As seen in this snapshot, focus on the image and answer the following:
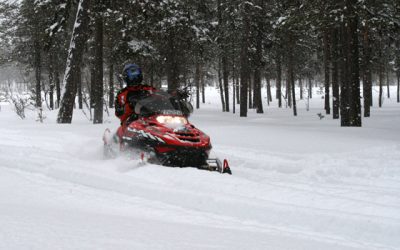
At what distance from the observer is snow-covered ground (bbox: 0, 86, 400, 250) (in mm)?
3539

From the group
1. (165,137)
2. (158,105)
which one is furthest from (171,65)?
(165,137)

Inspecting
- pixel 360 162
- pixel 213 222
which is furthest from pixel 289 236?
pixel 360 162

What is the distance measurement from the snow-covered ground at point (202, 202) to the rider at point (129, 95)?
1005 millimetres

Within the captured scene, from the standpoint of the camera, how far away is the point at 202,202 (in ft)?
17.0

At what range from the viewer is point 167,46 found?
2428cm

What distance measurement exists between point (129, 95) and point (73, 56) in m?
8.26

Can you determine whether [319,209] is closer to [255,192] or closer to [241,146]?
[255,192]

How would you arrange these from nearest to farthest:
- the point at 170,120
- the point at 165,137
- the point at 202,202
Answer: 1. the point at 202,202
2. the point at 165,137
3. the point at 170,120

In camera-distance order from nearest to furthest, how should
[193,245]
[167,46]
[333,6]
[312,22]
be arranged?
1. [193,245]
2. [333,6]
3. [312,22]
4. [167,46]

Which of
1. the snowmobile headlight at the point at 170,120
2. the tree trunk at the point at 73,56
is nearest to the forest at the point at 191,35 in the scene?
the tree trunk at the point at 73,56

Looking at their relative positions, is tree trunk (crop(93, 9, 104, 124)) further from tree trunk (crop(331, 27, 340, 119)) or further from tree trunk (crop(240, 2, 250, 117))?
tree trunk (crop(331, 27, 340, 119))

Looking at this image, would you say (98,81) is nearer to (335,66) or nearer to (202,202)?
(335,66)

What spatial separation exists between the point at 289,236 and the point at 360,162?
518 centimetres

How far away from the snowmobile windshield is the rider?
12.1 inches
